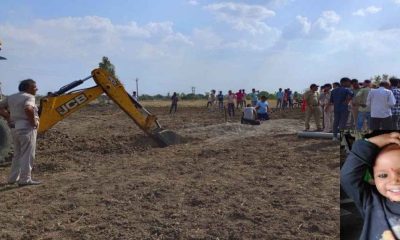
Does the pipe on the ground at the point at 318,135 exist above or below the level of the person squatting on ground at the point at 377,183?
below

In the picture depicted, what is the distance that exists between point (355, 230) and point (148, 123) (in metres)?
10.3

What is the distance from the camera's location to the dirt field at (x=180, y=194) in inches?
203

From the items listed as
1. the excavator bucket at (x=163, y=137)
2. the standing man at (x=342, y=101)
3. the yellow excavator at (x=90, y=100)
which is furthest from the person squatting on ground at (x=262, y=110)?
the standing man at (x=342, y=101)

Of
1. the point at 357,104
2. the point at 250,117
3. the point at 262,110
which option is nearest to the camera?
the point at 357,104

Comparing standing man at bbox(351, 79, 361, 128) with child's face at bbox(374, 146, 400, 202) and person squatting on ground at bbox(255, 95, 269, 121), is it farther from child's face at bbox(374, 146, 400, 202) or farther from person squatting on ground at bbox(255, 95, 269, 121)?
child's face at bbox(374, 146, 400, 202)

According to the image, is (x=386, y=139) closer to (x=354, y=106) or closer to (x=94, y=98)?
(x=94, y=98)

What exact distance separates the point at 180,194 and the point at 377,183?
4800 millimetres

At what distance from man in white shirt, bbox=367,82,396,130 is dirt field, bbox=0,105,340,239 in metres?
1.10

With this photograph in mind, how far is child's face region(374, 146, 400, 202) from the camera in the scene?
1.95 m

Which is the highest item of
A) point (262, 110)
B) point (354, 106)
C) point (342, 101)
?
point (342, 101)

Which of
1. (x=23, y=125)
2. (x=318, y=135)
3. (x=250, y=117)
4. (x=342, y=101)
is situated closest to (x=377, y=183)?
(x=23, y=125)

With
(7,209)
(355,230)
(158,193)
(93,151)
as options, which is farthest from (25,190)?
(355,230)

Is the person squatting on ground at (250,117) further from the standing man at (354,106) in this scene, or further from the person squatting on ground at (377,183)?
the person squatting on ground at (377,183)

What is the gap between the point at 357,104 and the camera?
1187cm
